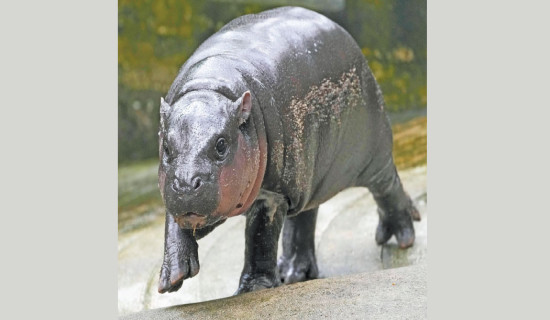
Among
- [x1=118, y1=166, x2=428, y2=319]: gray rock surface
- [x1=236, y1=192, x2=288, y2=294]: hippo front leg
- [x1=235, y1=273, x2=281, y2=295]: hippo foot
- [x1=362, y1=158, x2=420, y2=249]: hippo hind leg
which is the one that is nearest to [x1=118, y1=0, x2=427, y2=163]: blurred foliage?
[x1=118, y1=166, x2=428, y2=319]: gray rock surface

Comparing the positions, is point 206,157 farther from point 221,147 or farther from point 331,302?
point 331,302

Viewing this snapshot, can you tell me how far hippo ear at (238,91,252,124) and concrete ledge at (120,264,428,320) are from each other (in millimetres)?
975

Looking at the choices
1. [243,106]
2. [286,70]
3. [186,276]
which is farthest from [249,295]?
[286,70]

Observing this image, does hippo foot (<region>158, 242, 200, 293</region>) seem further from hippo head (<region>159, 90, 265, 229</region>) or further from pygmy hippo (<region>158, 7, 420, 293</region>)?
hippo head (<region>159, 90, 265, 229</region>)

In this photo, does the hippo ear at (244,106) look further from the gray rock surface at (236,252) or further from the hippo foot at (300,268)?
the hippo foot at (300,268)

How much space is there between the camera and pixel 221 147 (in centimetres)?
406

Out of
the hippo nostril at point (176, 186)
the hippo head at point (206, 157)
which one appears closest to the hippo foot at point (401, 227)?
the hippo head at point (206, 157)

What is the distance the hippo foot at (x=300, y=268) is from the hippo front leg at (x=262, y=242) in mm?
1308

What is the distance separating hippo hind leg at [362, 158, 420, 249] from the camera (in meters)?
6.43

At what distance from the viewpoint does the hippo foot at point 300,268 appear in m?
6.30

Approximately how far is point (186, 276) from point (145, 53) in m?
6.19

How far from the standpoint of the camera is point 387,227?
6.82 metres

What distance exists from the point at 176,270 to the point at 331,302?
0.84 metres
